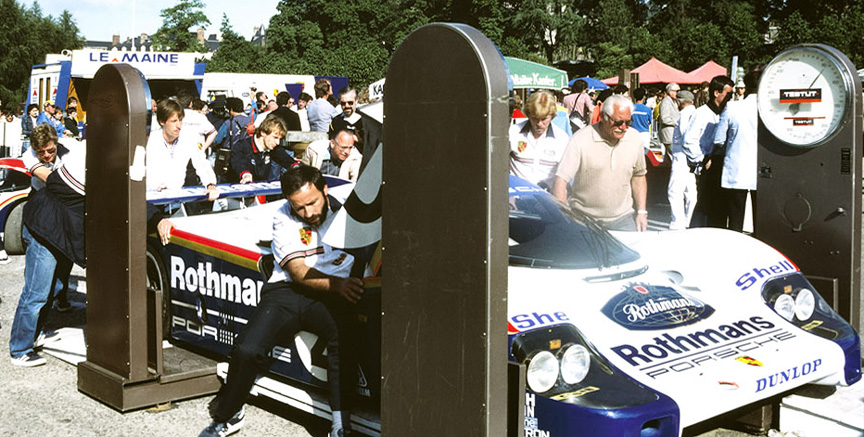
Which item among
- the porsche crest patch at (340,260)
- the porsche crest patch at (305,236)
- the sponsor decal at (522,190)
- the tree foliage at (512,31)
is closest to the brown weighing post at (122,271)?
the porsche crest patch at (305,236)

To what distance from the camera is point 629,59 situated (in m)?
55.3

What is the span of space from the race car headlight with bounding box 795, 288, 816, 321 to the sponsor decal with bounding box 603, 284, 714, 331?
59cm

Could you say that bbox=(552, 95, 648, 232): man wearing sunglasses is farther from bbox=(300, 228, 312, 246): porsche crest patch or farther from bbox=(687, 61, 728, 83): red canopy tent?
bbox=(687, 61, 728, 83): red canopy tent

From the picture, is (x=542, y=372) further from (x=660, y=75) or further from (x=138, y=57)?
(x=660, y=75)

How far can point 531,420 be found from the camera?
3.77m

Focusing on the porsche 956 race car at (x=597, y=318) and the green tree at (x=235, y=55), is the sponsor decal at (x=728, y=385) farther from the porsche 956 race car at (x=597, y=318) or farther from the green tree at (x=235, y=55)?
the green tree at (x=235, y=55)

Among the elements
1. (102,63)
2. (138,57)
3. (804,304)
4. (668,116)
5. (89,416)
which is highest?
(138,57)

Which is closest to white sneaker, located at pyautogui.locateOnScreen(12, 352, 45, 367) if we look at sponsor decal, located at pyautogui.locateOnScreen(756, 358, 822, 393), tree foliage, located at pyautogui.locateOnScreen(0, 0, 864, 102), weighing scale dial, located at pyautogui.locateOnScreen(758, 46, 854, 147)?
sponsor decal, located at pyautogui.locateOnScreen(756, 358, 822, 393)

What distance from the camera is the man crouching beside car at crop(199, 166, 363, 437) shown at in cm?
457

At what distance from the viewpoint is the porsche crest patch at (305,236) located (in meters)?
4.67

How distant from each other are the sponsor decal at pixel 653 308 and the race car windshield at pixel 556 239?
261mm

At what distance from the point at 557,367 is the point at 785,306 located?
5.77 ft

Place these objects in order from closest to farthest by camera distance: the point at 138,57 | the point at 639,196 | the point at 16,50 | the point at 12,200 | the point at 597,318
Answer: the point at 597,318 → the point at 639,196 → the point at 12,200 → the point at 138,57 → the point at 16,50

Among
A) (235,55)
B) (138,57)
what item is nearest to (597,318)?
(138,57)
